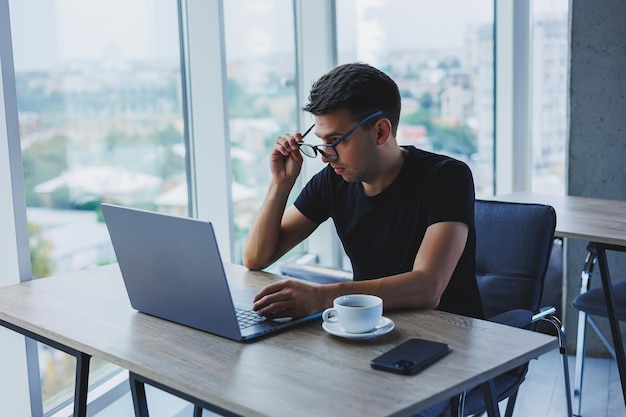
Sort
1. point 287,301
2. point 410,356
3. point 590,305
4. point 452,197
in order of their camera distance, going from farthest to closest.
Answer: point 590,305 < point 452,197 < point 287,301 < point 410,356

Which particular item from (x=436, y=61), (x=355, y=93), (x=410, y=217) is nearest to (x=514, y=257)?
(x=410, y=217)

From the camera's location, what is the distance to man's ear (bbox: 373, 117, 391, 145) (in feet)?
6.57

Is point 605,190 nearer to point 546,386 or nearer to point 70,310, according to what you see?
point 546,386

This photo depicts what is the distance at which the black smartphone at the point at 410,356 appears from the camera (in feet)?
4.52

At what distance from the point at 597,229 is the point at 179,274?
5.36ft

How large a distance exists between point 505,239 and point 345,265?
7.04 feet

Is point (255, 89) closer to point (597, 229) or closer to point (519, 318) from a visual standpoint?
point (597, 229)

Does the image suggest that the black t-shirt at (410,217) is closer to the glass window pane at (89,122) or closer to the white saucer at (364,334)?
the white saucer at (364,334)

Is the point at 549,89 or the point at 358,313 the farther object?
the point at 549,89

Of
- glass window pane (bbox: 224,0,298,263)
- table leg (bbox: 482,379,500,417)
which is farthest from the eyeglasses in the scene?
glass window pane (bbox: 224,0,298,263)

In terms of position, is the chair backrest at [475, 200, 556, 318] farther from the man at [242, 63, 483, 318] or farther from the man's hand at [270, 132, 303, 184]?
the man's hand at [270, 132, 303, 184]

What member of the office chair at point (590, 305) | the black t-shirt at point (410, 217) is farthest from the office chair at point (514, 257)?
the office chair at point (590, 305)

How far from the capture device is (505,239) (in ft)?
7.61

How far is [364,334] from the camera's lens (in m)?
1.55
